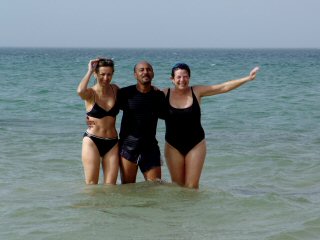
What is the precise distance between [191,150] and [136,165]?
709 mm

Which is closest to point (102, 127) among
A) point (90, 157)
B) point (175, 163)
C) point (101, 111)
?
point (101, 111)

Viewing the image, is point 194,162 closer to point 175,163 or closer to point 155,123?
point 175,163

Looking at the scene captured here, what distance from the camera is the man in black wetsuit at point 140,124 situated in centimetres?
754

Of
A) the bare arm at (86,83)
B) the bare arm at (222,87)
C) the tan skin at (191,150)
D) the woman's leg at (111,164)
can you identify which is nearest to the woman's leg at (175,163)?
the tan skin at (191,150)

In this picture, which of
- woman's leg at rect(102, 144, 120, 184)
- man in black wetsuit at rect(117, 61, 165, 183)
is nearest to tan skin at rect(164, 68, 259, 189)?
man in black wetsuit at rect(117, 61, 165, 183)

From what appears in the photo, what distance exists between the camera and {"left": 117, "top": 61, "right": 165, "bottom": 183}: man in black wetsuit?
7539 mm

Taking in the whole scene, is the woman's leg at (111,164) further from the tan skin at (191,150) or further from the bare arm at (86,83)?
the bare arm at (86,83)

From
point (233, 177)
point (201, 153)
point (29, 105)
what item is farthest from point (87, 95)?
point (29, 105)

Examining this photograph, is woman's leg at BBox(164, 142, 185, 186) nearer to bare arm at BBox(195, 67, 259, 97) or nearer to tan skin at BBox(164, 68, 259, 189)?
tan skin at BBox(164, 68, 259, 189)

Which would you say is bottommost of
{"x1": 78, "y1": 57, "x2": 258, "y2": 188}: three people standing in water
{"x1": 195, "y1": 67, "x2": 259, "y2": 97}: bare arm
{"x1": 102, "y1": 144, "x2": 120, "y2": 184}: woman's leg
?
{"x1": 102, "y1": 144, "x2": 120, "y2": 184}: woman's leg

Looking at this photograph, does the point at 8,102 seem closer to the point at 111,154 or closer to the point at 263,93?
the point at 263,93

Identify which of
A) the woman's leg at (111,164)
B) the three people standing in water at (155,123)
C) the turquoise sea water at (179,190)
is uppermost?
the three people standing in water at (155,123)

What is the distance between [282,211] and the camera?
7.46 m

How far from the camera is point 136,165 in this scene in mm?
7867
